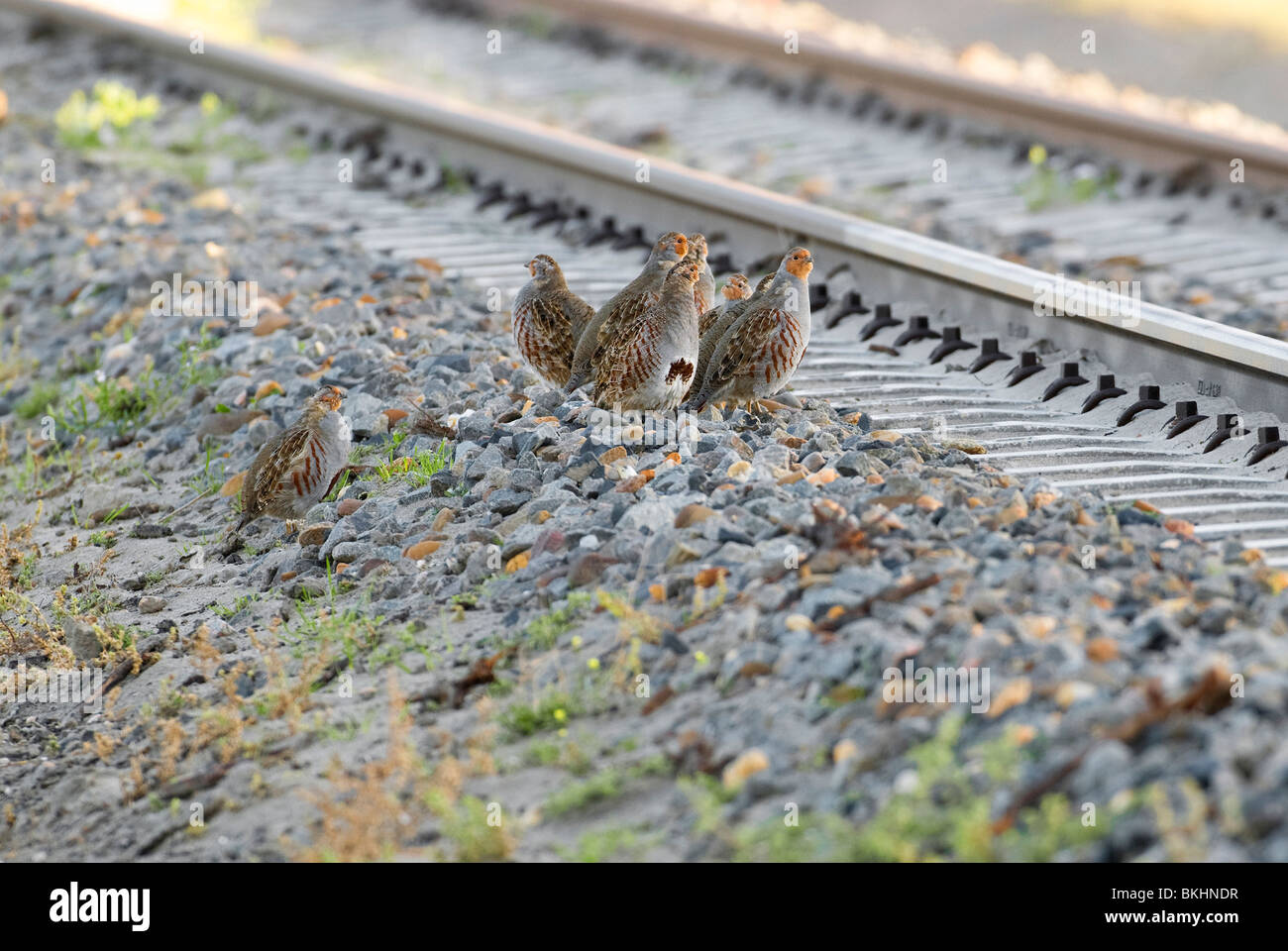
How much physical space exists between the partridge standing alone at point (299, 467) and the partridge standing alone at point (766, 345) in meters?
1.35

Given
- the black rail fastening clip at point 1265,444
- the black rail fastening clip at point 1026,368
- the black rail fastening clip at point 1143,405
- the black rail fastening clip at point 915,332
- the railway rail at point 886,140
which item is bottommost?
the black rail fastening clip at point 1265,444

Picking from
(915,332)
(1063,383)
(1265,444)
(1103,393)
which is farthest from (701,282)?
(1265,444)

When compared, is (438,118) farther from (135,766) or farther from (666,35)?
(135,766)

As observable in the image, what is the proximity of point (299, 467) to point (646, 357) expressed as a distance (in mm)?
1310

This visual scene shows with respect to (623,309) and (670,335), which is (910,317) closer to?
(623,309)

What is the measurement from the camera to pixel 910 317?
7.38m

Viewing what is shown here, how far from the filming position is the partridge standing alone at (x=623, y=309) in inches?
233

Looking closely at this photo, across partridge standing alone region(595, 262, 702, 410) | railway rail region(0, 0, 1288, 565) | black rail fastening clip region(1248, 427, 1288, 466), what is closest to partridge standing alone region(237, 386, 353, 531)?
partridge standing alone region(595, 262, 702, 410)

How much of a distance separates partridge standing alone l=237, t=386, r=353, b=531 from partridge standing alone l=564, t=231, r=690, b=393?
2.93ft

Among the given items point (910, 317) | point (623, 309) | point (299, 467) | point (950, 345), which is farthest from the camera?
point (910, 317)

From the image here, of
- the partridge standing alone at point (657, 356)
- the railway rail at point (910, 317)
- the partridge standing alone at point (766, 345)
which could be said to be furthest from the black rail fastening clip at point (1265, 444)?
the partridge standing alone at point (657, 356)

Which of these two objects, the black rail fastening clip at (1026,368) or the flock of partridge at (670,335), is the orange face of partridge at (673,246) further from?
the black rail fastening clip at (1026,368)

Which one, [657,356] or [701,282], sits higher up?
[701,282]

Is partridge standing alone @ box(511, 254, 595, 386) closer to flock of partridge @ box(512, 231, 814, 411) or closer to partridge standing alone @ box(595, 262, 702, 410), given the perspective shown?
flock of partridge @ box(512, 231, 814, 411)
